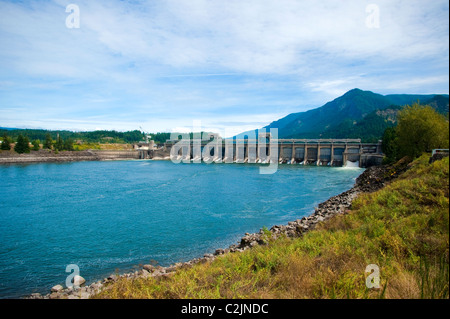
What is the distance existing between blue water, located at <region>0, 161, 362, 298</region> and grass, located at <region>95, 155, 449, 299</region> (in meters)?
6.50

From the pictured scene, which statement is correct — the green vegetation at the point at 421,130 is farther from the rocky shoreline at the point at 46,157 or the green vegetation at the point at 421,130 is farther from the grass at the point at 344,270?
the rocky shoreline at the point at 46,157

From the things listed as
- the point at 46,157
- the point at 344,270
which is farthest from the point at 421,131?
the point at 46,157

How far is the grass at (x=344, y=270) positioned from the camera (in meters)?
4.52

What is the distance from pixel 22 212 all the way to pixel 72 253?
11.5m

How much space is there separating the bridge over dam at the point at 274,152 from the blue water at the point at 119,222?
28987mm

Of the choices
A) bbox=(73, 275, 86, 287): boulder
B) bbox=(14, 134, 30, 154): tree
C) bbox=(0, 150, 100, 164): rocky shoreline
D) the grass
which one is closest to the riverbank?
bbox=(0, 150, 100, 164): rocky shoreline

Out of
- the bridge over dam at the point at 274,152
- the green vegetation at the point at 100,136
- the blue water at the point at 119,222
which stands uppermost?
the green vegetation at the point at 100,136

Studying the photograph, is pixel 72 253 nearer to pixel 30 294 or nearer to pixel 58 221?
pixel 30 294

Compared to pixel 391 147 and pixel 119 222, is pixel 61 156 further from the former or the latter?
pixel 391 147

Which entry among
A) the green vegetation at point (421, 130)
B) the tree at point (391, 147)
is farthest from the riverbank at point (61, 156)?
the green vegetation at point (421, 130)

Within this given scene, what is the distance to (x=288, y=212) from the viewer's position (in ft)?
67.8

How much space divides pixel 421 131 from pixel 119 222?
2867 centimetres

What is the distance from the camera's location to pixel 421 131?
2506 cm
